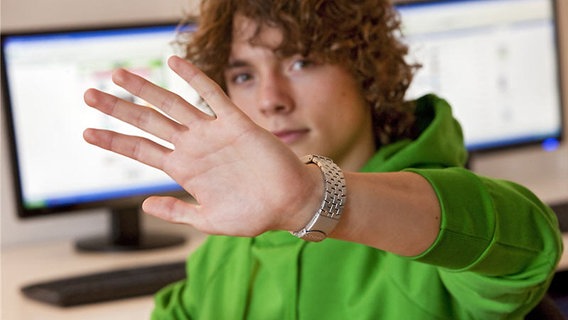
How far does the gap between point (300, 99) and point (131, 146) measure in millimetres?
470

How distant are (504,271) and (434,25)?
1327 mm

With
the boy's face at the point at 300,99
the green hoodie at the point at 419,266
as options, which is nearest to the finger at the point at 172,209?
the green hoodie at the point at 419,266

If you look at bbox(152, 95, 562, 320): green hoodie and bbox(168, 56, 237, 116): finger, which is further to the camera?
bbox(152, 95, 562, 320): green hoodie

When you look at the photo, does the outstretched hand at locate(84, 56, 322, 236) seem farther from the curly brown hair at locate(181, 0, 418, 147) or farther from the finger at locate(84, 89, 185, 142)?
the curly brown hair at locate(181, 0, 418, 147)

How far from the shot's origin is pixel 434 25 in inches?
99.3

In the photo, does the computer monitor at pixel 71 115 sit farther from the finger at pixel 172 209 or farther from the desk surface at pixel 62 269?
the finger at pixel 172 209

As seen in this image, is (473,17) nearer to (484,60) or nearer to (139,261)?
(484,60)

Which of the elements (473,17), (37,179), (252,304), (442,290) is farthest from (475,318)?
(473,17)

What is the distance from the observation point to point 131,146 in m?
1.12

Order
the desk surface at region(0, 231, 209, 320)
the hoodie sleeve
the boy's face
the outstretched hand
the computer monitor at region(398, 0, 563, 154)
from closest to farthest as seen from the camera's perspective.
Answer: the outstretched hand
the hoodie sleeve
the boy's face
the desk surface at region(0, 231, 209, 320)
the computer monitor at region(398, 0, 563, 154)

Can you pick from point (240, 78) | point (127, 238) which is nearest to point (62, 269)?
point (127, 238)

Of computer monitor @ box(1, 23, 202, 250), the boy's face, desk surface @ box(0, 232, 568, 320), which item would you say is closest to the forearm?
the boy's face

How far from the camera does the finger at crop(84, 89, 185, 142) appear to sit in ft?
3.63

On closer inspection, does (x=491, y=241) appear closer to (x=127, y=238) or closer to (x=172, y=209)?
(x=172, y=209)
